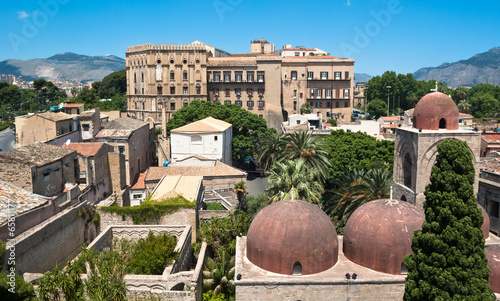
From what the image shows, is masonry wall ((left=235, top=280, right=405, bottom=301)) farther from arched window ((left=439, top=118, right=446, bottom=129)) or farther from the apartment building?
the apartment building

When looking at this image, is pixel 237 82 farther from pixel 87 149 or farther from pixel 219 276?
pixel 219 276

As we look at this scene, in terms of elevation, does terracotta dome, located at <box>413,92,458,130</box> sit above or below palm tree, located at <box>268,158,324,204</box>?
above

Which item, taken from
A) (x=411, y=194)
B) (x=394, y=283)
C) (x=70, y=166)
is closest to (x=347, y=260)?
(x=394, y=283)

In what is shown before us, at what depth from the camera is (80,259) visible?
19.4m

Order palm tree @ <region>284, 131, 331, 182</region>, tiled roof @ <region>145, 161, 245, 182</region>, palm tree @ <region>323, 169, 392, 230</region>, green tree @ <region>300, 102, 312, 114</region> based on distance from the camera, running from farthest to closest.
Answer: green tree @ <region>300, 102, 312, 114</region> < tiled roof @ <region>145, 161, 245, 182</region> < palm tree @ <region>284, 131, 331, 182</region> < palm tree @ <region>323, 169, 392, 230</region>

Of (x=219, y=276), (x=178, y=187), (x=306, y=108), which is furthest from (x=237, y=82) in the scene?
(x=219, y=276)

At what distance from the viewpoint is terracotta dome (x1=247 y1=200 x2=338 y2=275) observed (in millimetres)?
16141

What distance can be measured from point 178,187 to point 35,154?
32.5ft

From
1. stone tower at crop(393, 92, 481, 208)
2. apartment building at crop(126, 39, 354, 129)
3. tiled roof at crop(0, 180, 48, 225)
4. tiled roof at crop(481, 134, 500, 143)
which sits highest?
apartment building at crop(126, 39, 354, 129)

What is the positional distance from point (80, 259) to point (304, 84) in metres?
65.7

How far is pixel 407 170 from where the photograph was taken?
2364 cm

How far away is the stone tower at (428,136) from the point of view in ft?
69.8

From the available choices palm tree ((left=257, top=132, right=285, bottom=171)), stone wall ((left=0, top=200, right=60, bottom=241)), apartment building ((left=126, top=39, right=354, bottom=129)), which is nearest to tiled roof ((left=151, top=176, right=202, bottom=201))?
palm tree ((left=257, top=132, right=285, bottom=171))

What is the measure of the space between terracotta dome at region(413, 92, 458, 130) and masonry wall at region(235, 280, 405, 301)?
9559 mm
